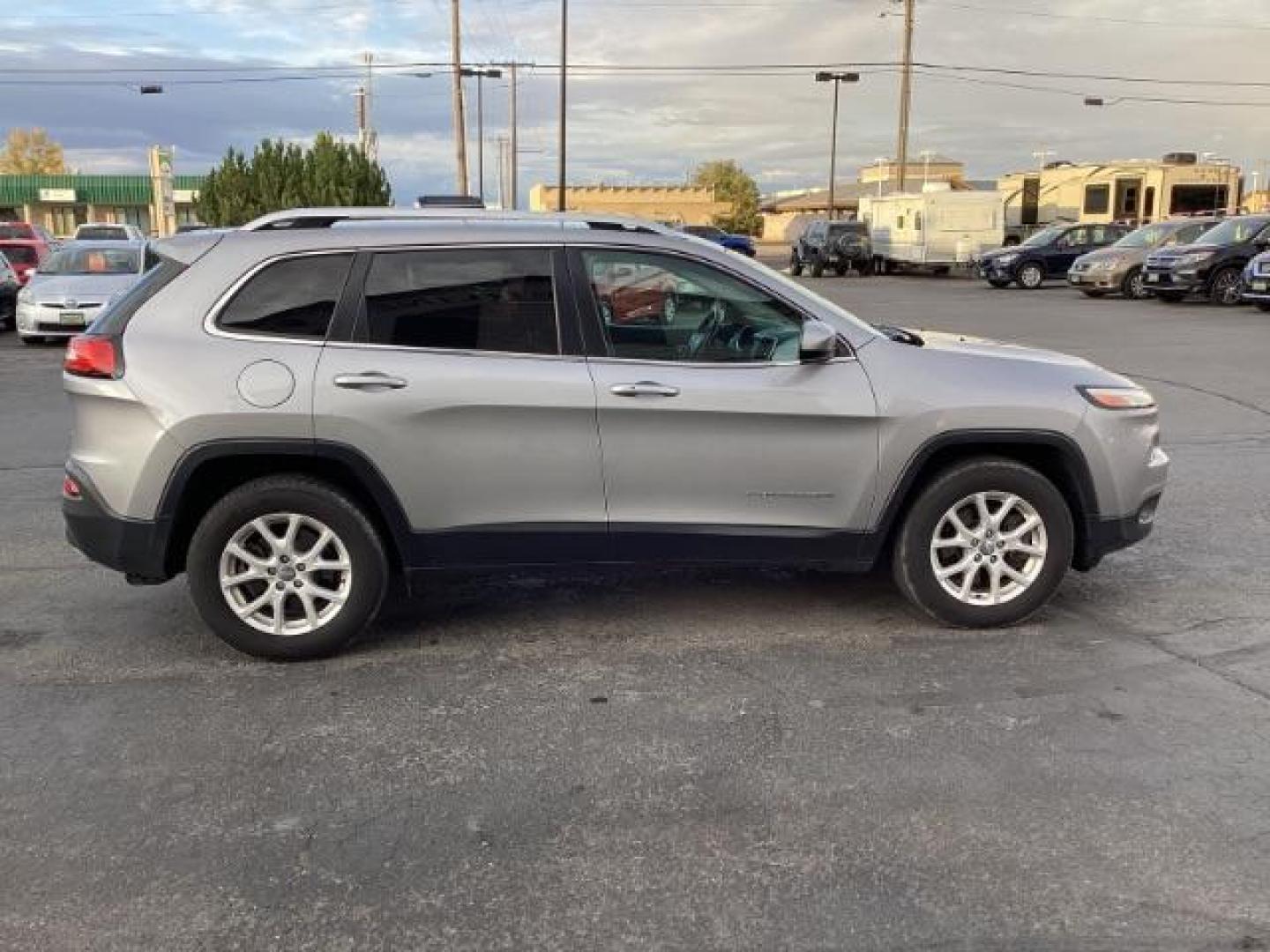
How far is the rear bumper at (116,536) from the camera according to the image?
443 cm

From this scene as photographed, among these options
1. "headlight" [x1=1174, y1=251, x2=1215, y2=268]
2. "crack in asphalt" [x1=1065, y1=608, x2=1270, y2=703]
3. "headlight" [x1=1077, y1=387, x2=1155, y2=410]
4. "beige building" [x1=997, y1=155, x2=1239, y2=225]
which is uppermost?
"beige building" [x1=997, y1=155, x2=1239, y2=225]

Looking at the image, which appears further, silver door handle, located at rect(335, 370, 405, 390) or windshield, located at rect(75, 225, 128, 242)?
windshield, located at rect(75, 225, 128, 242)

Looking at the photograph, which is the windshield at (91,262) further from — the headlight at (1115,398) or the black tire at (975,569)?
the headlight at (1115,398)

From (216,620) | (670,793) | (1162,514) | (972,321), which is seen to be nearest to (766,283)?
(670,793)

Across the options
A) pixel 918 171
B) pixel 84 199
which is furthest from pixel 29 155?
pixel 918 171

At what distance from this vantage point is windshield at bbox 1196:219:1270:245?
2250cm

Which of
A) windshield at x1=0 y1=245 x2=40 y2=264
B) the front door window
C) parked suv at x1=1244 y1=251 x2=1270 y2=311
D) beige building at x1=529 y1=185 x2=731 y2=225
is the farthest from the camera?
beige building at x1=529 y1=185 x2=731 y2=225

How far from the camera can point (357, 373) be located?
439 cm

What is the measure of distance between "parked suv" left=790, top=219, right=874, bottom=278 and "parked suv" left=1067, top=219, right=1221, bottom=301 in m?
14.1

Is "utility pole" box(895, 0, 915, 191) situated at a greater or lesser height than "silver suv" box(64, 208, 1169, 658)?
greater

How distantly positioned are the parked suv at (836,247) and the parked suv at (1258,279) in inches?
792

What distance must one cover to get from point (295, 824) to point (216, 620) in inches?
56.8

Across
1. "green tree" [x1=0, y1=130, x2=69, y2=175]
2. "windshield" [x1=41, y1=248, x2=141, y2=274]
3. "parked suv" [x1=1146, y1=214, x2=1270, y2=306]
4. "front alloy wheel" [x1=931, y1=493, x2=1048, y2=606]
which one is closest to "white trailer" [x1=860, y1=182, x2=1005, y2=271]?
"parked suv" [x1=1146, y1=214, x2=1270, y2=306]

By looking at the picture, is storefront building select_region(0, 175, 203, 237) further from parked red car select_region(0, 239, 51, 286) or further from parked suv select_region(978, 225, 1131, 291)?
parked suv select_region(978, 225, 1131, 291)
